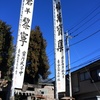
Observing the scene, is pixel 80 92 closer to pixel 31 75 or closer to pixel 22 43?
pixel 31 75

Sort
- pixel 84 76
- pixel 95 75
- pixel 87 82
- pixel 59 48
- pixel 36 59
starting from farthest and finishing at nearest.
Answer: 1. pixel 84 76
2. pixel 36 59
3. pixel 87 82
4. pixel 95 75
5. pixel 59 48

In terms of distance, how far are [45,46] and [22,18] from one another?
33.8 ft

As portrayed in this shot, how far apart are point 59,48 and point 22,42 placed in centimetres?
345

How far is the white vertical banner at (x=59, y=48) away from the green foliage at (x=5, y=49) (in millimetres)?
7192

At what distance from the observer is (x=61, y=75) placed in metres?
18.7

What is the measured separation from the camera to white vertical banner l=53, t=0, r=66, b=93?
18578 mm

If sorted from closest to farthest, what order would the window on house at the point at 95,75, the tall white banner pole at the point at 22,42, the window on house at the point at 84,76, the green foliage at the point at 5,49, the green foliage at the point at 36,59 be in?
1. the tall white banner pole at the point at 22,42
2. the green foliage at the point at 5,49
3. the window on house at the point at 95,75
4. the green foliage at the point at 36,59
5. the window on house at the point at 84,76

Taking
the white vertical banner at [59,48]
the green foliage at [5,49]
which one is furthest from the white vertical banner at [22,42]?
the green foliage at [5,49]

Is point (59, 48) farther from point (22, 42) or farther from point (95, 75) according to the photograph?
point (95, 75)

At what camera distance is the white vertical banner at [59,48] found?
18.6m

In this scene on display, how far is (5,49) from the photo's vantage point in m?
24.5

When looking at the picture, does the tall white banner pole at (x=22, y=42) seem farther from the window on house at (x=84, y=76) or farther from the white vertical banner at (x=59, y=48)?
the window on house at (x=84, y=76)

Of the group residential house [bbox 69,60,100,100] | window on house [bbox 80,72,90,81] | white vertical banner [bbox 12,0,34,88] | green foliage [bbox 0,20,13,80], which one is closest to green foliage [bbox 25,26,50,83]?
green foliage [bbox 0,20,13,80]

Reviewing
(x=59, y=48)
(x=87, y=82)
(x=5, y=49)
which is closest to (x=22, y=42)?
(x=59, y=48)
